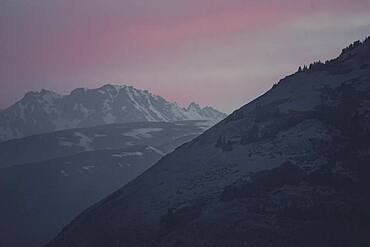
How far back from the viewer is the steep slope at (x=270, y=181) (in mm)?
55219

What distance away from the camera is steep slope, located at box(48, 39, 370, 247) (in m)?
55.2

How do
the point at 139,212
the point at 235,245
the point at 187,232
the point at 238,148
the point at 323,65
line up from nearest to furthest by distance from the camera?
the point at 235,245, the point at 187,232, the point at 139,212, the point at 238,148, the point at 323,65

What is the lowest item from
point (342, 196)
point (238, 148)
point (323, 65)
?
point (342, 196)

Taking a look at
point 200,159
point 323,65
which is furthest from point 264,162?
point 323,65

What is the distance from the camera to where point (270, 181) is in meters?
67.3

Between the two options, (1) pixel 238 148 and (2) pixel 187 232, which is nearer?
(2) pixel 187 232

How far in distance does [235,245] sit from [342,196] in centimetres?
1728

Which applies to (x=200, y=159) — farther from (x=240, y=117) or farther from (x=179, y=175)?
(x=240, y=117)

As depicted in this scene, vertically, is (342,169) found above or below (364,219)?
above

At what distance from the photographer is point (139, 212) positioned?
243ft

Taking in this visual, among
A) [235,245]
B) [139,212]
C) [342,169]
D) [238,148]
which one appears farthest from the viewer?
[238,148]

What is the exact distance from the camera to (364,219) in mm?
53719

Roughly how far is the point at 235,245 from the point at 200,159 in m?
36.6

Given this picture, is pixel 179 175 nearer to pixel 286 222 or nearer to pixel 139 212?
pixel 139 212
